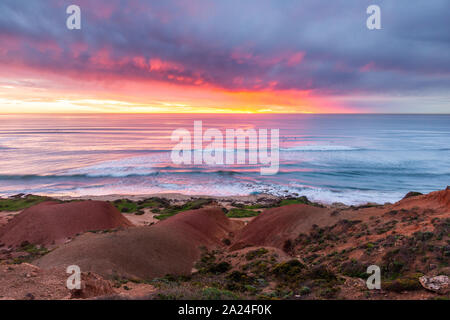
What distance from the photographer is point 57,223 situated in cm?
2083

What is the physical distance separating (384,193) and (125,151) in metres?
58.6

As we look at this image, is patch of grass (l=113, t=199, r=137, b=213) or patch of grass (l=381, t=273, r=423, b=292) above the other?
patch of grass (l=381, t=273, r=423, b=292)

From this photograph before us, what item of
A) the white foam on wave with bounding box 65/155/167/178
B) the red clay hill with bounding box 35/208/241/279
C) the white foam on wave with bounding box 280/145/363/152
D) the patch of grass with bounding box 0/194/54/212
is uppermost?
the white foam on wave with bounding box 280/145/363/152

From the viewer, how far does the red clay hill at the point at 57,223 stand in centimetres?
1972

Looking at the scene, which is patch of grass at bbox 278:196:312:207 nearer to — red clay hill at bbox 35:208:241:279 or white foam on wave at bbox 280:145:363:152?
red clay hill at bbox 35:208:241:279

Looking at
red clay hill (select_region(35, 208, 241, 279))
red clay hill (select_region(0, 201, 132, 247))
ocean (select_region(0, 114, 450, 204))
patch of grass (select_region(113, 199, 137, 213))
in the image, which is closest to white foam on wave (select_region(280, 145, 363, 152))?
ocean (select_region(0, 114, 450, 204))

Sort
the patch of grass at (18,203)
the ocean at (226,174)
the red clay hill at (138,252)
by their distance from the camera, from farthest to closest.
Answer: the ocean at (226,174) → the patch of grass at (18,203) → the red clay hill at (138,252)

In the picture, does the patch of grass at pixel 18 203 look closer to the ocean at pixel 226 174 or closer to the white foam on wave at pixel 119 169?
the ocean at pixel 226 174

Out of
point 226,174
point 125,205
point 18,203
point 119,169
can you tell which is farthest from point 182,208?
point 119,169

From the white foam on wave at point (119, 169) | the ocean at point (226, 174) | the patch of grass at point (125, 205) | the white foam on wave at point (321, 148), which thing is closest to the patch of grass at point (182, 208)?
the patch of grass at point (125, 205)

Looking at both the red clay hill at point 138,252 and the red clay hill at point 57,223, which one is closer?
the red clay hill at point 138,252

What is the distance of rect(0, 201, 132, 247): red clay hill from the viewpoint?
776 inches

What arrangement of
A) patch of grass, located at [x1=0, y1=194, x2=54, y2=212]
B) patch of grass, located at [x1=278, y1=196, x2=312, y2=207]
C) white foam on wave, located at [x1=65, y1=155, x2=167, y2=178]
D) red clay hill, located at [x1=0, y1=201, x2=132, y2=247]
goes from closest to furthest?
red clay hill, located at [x1=0, y1=201, x2=132, y2=247] → patch of grass, located at [x1=0, y1=194, x2=54, y2=212] → patch of grass, located at [x1=278, y1=196, x2=312, y2=207] → white foam on wave, located at [x1=65, y1=155, x2=167, y2=178]

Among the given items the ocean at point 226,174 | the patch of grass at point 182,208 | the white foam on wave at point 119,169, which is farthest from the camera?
the white foam on wave at point 119,169
